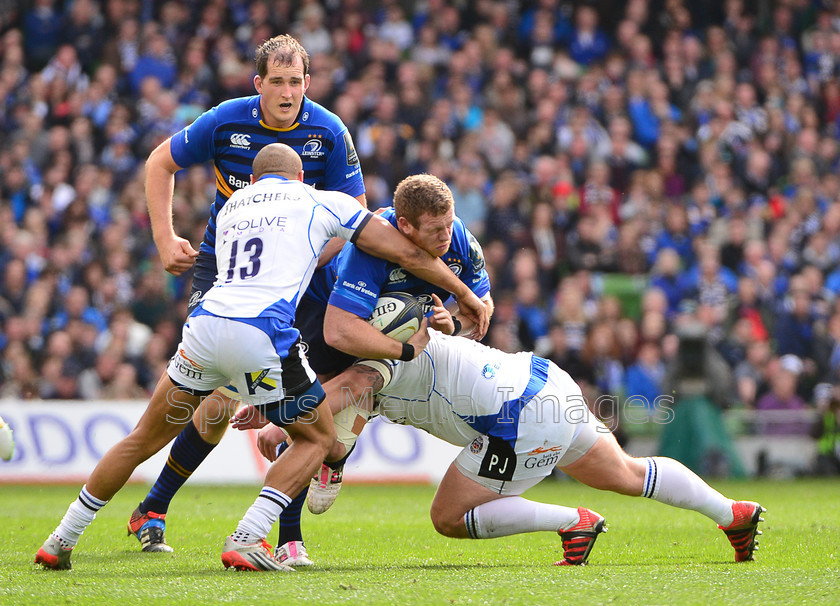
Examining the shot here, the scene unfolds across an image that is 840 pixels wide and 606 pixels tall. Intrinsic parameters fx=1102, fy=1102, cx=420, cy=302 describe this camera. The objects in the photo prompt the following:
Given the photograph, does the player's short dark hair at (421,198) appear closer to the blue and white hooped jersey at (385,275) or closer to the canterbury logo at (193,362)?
the blue and white hooped jersey at (385,275)

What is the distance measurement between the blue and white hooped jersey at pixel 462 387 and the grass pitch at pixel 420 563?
68 centimetres

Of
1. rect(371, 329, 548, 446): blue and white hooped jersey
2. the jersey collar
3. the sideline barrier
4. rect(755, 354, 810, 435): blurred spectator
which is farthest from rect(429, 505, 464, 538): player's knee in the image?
rect(755, 354, 810, 435): blurred spectator

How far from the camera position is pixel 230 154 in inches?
240

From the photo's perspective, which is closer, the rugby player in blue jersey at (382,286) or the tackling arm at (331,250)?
the rugby player in blue jersey at (382,286)

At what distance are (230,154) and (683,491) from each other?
2995mm

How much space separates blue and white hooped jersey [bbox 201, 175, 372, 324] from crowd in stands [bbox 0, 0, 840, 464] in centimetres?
632

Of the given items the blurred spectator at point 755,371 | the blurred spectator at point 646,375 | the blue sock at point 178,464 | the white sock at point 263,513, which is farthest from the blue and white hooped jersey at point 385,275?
the blurred spectator at point 755,371

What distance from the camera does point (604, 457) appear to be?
17.6 feet

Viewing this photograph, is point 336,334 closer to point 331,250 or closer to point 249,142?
point 331,250

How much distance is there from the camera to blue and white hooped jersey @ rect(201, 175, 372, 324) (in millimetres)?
4867

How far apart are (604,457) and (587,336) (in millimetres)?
6204

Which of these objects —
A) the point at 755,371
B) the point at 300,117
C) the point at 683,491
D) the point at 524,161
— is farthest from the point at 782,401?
the point at 300,117

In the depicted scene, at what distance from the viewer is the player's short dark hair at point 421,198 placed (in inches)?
200

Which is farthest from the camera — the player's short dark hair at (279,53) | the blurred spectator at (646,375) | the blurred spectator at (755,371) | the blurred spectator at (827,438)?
the blurred spectator at (755,371)
